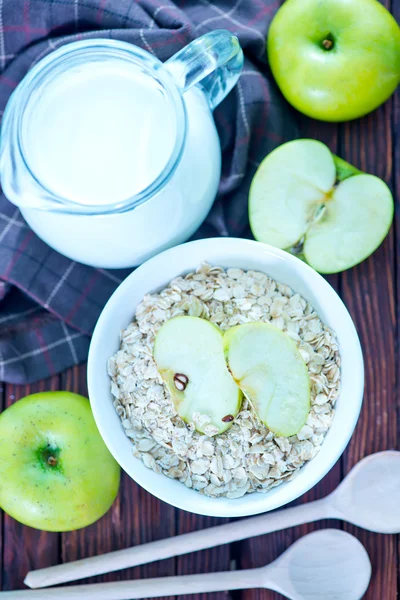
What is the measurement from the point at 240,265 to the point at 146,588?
38 centimetres

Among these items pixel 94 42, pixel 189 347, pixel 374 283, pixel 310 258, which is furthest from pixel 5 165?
pixel 374 283

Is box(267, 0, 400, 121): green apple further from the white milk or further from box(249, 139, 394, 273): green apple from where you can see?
the white milk

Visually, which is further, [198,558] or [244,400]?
[198,558]

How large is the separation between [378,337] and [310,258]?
15 cm

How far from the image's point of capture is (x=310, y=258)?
0.84 metres

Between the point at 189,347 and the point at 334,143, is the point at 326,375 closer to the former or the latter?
the point at 189,347

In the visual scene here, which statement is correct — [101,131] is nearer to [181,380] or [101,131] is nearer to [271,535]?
[181,380]

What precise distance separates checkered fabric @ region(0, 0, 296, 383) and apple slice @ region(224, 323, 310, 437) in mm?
209

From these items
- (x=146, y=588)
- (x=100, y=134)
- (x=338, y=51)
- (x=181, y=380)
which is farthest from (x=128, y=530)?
(x=338, y=51)

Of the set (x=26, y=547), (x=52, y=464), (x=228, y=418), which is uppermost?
(x=228, y=418)

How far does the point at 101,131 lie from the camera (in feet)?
2.17

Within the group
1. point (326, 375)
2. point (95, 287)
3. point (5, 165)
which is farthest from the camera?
point (95, 287)

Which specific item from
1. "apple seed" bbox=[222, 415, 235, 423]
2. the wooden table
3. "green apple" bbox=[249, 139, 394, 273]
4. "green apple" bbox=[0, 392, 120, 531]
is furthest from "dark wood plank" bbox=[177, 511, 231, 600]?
"green apple" bbox=[249, 139, 394, 273]

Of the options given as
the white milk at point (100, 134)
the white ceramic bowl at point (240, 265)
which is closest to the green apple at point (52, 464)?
the white ceramic bowl at point (240, 265)
